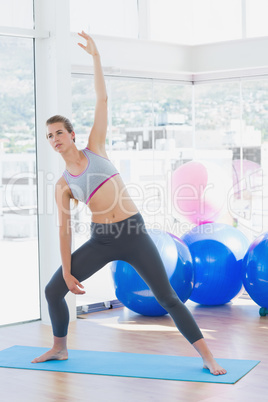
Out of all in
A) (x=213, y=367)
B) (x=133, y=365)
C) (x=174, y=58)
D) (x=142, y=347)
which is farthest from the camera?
(x=174, y=58)

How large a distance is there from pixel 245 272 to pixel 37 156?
181cm

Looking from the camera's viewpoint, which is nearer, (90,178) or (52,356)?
(90,178)

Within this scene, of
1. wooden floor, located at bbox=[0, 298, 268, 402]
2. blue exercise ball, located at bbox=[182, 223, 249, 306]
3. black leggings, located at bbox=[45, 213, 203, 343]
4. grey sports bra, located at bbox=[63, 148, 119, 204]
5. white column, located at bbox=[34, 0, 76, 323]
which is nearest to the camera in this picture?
wooden floor, located at bbox=[0, 298, 268, 402]

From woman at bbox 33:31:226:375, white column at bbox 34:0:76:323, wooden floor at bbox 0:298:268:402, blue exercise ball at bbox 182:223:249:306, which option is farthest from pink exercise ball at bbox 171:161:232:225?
woman at bbox 33:31:226:375

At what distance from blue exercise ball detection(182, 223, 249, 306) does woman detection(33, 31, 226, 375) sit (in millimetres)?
1593

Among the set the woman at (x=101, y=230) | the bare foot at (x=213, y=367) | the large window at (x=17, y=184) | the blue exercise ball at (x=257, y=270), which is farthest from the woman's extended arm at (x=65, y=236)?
the blue exercise ball at (x=257, y=270)

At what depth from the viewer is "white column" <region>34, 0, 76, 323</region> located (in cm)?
493

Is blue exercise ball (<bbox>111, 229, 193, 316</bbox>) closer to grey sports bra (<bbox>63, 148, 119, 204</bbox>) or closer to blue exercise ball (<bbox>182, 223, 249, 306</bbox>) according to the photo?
blue exercise ball (<bbox>182, 223, 249, 306</bbox>)

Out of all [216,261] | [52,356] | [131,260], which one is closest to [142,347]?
[52,356]

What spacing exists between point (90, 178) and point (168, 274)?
1455mm

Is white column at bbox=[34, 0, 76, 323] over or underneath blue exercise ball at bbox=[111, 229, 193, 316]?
over

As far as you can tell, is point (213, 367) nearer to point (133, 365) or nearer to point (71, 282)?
point (133, 365)

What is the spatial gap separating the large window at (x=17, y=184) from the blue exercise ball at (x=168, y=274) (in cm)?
70

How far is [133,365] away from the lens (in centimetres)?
377
